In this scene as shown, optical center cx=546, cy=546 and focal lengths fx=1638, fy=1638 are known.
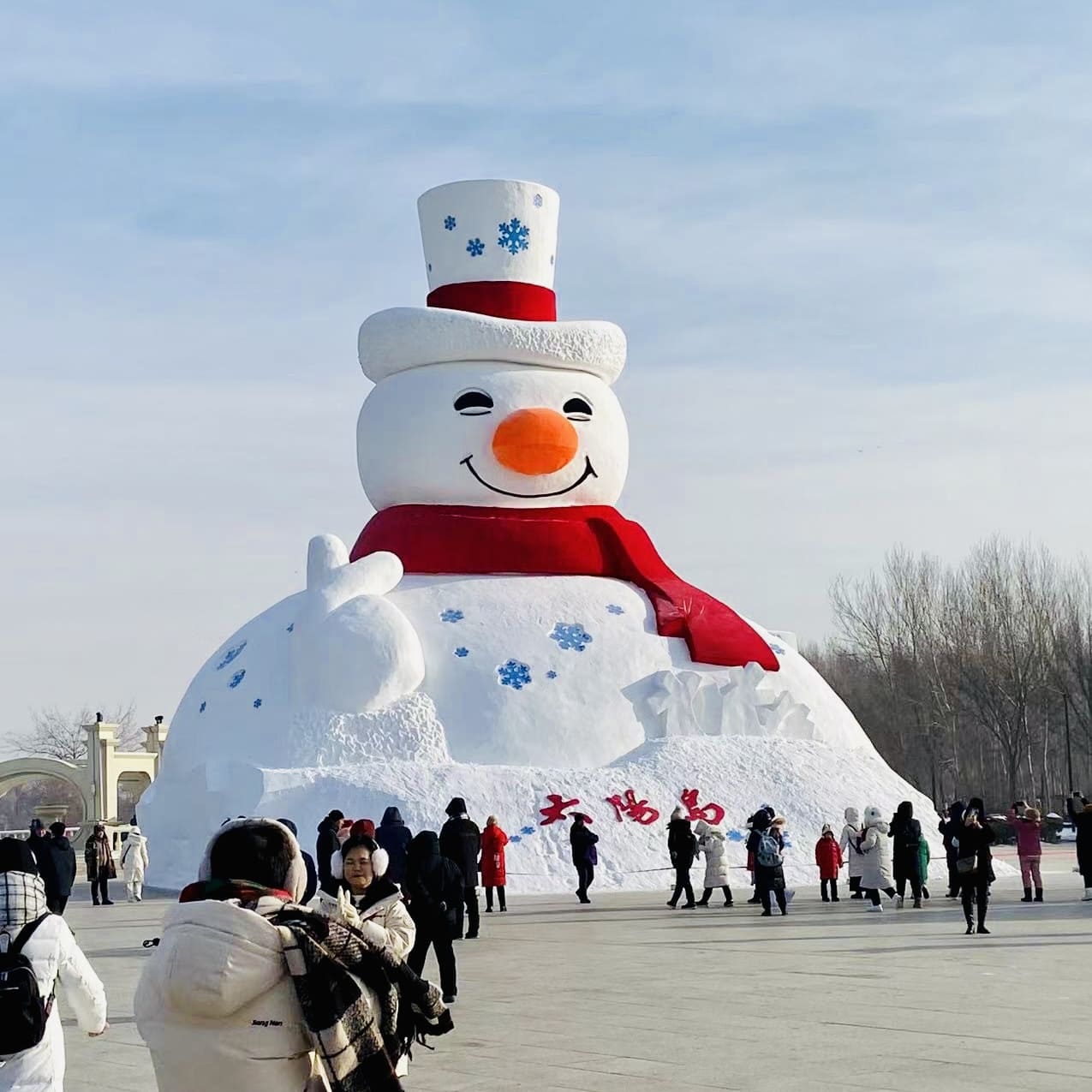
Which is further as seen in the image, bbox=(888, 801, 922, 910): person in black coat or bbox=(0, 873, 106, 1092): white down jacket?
bbox=(888, 801, 922, 910): person in black coat

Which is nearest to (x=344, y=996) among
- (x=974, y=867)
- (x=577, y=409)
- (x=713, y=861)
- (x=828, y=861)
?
(x=974, y=867)

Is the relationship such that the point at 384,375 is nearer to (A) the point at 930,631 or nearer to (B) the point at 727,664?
(B) the point at 727,664

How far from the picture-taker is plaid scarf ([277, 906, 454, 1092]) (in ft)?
11.8

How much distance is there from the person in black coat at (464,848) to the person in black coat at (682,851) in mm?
3576

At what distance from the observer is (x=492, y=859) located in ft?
56.7

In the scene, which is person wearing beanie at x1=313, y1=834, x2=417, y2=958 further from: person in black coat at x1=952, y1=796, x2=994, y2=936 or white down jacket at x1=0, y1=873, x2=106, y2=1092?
person in black coat at x1=952, y1=796, x2=994, y2=936

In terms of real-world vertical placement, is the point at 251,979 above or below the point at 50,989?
above

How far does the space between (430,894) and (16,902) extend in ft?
Answer: 14.4

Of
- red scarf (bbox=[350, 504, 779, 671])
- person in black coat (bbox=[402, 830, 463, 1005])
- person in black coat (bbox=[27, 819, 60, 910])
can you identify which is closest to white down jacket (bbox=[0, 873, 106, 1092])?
person in black coat (bbox=[402, 830, 463, 1005])

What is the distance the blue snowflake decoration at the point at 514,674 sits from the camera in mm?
21188

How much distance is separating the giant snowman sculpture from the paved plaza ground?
4.47 m

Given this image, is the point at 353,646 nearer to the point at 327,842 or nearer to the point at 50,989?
the point at 327,842

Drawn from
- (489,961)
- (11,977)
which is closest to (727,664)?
(489,961)

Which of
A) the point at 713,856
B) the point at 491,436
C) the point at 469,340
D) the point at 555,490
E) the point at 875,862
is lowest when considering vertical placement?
the point at 875,862
